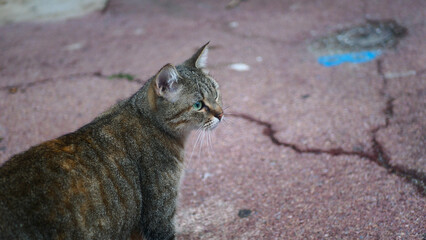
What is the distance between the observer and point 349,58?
4176mm

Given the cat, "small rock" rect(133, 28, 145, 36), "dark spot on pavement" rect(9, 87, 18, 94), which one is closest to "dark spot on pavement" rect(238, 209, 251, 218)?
the cat

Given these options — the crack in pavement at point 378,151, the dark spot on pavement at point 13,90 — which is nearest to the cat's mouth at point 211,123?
the crack in pavement at point 378,151

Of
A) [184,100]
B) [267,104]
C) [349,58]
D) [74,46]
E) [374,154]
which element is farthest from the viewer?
[74,46]

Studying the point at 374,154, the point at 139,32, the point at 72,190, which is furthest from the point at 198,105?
the point at 139,32

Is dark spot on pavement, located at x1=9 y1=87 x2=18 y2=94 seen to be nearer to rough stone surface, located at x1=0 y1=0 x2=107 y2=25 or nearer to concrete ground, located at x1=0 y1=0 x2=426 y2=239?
concrete ground, located at x1=0 y1=0 x2=426 y2=239

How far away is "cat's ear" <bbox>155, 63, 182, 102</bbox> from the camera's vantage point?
7.39ft

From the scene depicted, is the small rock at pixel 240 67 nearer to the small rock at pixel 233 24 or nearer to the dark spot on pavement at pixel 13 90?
the small rock at pixel 233 24

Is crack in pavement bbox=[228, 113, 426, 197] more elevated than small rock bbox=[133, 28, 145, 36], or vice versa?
small rock bbox=[133, 28, 145, 36]

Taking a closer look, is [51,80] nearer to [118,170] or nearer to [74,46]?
[74,46]

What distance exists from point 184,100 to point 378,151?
146cm

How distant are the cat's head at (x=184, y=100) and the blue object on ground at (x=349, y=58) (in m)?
1.98

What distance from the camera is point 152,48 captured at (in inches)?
191

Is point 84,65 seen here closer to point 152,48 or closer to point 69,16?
point 152,48

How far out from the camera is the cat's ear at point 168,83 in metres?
2.25
